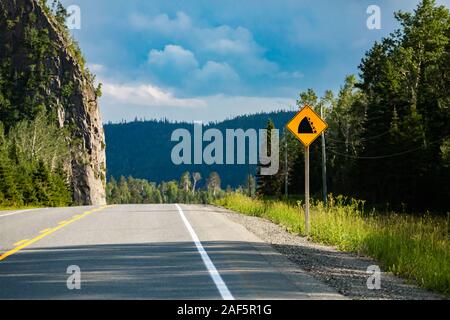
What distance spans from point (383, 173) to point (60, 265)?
46.3 metres

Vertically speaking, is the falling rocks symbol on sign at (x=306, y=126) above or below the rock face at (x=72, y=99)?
below

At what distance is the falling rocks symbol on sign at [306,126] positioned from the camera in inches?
652

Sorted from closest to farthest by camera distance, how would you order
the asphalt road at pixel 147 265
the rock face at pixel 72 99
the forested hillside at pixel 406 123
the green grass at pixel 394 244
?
the asphalt road at pixel 147 265
the green grass at pixel 394 244
the forested hillside at pixel 406 123
the rock face at pixel 72 99

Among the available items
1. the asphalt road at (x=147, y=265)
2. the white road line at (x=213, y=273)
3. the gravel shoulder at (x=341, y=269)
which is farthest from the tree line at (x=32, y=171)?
the gravel shoulder at (x=341, y=269)

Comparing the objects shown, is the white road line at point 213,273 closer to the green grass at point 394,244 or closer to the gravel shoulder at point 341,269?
the gravel shoulder at point 341,269

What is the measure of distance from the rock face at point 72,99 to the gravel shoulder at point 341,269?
11332 centimetres

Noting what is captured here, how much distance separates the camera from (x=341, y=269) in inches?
411

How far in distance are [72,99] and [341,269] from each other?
127 metres

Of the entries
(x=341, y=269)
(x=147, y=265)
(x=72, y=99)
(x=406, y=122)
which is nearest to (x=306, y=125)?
(x=341, y=269)

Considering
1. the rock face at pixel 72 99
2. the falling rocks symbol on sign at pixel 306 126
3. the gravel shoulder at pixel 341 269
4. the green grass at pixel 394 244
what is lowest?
the gravel shoulder at pixel 341 269

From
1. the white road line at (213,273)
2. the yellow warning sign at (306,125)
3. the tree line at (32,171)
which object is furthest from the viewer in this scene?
the tree line at (32,171)

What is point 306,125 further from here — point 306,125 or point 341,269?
point 341,269

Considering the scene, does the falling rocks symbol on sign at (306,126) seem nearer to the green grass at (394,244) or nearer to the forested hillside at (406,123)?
the green grass at (394,244)

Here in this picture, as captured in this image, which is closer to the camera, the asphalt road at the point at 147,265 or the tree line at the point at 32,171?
the asphalt road at the point at 147,265
